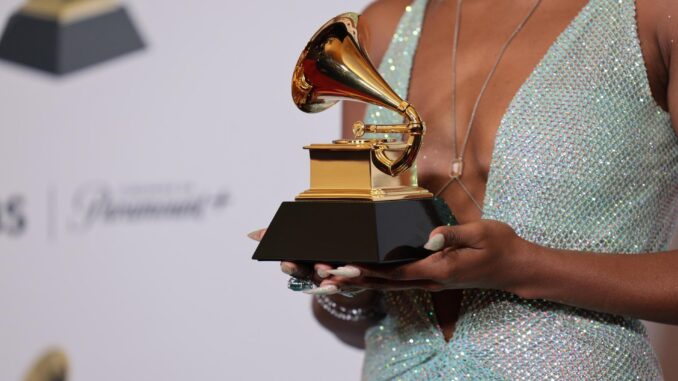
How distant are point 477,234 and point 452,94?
270mm

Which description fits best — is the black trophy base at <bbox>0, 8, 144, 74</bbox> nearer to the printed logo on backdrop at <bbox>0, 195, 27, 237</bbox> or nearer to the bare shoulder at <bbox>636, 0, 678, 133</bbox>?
the printed logo on backdrop at <bbox>0, 195, 27, 237</bbox>

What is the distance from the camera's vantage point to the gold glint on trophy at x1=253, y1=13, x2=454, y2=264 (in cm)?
81

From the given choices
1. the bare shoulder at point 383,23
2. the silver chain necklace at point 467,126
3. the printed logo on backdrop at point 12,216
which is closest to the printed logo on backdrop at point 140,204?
the printed logo on backdrop at point 12,216

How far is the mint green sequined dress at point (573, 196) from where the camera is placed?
91cm

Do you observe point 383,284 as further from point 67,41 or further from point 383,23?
point 67,41

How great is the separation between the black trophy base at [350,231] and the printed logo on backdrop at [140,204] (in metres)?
0.80

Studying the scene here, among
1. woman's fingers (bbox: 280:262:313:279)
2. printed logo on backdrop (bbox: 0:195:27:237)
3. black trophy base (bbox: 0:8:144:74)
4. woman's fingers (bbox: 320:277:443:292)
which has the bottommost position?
printed logo on backdrop (bbox: 0:195:27:237)

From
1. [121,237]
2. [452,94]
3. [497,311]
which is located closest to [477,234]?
[497,311]

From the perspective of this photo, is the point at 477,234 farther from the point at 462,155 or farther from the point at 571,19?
the point at 571,19

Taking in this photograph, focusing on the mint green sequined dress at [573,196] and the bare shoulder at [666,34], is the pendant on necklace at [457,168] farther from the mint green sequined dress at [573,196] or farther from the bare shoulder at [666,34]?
the bare shoulder at [666,34]

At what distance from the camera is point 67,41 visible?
1.85 meters

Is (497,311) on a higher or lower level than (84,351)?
higher

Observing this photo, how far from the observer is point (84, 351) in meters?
1.84

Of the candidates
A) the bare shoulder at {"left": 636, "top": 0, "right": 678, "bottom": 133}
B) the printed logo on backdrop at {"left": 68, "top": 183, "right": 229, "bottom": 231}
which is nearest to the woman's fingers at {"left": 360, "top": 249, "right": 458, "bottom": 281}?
the bare shoulder at {"left": 636, "top": 0, "right": 678, "bottom": 133}
